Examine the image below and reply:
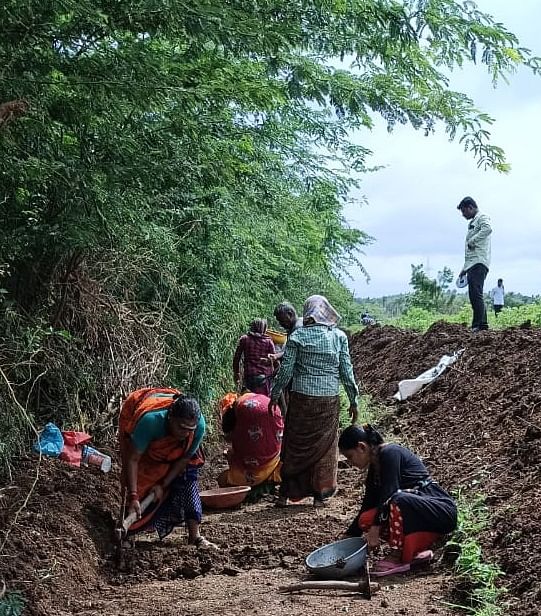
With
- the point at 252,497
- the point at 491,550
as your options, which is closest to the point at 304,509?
the point at 252,497

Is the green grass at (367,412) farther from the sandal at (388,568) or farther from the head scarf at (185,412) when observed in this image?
the sandal at (388,568)

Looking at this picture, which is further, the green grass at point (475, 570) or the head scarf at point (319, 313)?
the head scarf at point (319, 313)

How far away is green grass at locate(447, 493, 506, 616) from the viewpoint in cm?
382

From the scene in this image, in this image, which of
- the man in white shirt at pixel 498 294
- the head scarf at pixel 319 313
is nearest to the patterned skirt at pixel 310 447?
the head scarf at pixel 319 313

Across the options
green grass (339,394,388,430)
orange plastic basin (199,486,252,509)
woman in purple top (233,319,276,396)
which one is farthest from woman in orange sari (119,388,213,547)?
green grass (339,394,388,430)

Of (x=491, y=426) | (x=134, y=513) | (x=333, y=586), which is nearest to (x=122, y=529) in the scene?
(x=134, y=513)

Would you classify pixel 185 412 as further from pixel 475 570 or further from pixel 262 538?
pixel 475 570

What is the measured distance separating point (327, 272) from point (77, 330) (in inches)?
397

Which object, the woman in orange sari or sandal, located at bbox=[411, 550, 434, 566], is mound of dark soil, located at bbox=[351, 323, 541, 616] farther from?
the woman in orange sari

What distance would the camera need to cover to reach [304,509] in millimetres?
6574

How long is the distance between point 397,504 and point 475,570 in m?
0.57

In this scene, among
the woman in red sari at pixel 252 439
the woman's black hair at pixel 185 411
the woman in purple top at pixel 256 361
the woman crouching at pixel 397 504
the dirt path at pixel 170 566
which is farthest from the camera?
the woman in purple top at pixel 256 361

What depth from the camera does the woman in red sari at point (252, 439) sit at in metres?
7.05

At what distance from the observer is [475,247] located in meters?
9.68
